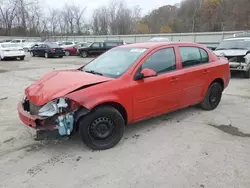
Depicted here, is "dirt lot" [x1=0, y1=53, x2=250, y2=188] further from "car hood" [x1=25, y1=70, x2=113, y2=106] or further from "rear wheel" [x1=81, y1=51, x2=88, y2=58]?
"rear wheel" [x1=81, y1=51, x2=88, y2=58]

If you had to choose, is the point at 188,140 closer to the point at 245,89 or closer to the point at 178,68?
the point at 178,68

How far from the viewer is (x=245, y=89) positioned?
7816mm

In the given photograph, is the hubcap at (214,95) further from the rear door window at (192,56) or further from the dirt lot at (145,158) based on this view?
the rear door window at (192,56)

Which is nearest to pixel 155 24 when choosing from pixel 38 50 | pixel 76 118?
pixel 38 50

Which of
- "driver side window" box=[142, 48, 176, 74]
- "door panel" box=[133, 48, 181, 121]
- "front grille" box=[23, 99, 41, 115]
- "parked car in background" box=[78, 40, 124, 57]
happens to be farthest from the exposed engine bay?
"parked car in background" box=[78, 40, 124, 57]

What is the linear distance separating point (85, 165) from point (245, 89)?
6.54 m

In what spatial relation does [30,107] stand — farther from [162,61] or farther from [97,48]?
[97,48]

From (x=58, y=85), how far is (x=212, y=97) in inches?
141

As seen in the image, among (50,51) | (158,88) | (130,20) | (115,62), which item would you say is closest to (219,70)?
(158,88)

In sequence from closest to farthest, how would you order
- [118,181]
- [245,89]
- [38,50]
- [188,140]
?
[118,181]
[188,140]
[245,89]
[38,50]

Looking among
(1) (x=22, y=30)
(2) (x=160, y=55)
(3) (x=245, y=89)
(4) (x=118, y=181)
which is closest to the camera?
(4) (x=118, y=181)

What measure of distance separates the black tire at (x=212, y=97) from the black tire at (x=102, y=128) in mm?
2493

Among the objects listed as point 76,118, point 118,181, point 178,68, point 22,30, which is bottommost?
point 118,181

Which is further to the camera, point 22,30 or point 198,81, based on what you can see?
point 22,30
